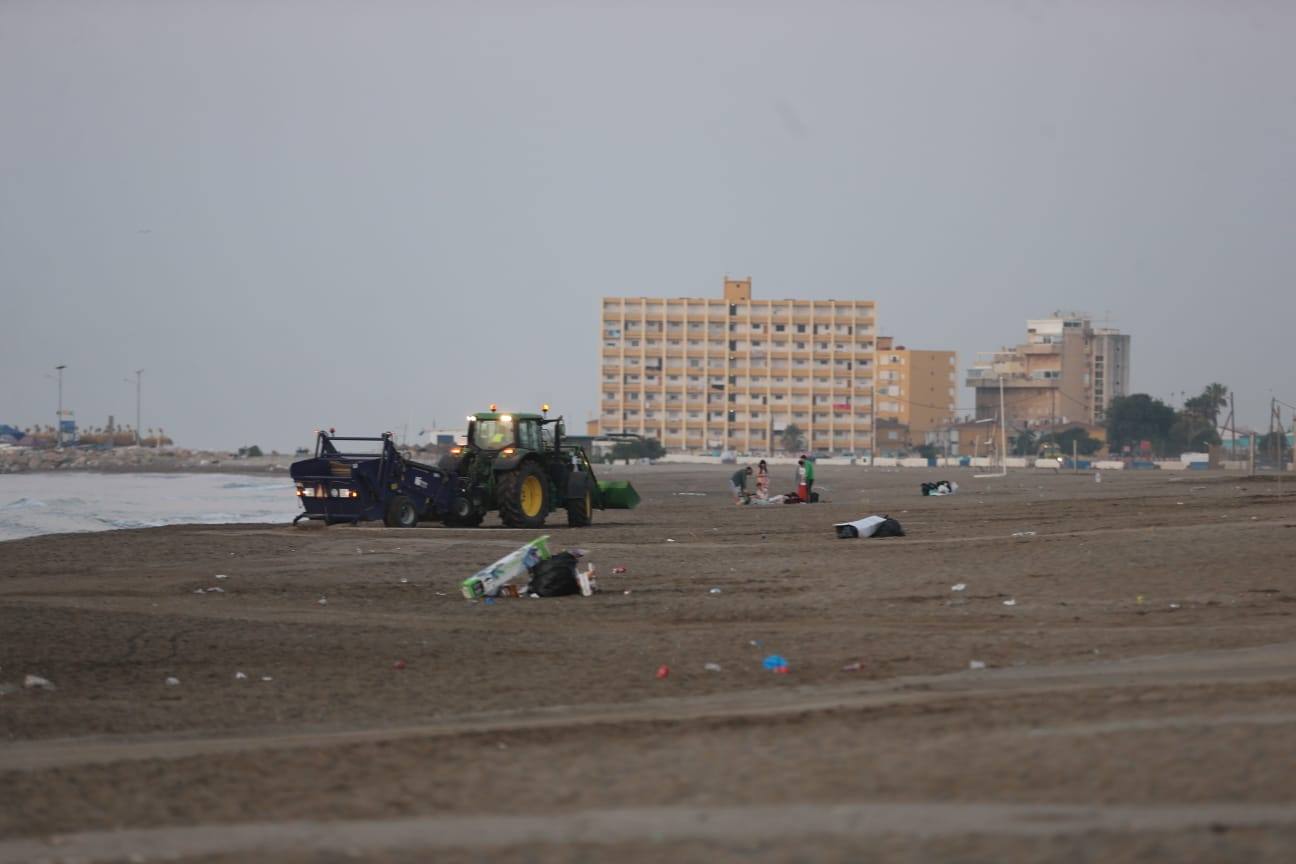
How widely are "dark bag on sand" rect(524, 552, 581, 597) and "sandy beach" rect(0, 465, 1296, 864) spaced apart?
28cm

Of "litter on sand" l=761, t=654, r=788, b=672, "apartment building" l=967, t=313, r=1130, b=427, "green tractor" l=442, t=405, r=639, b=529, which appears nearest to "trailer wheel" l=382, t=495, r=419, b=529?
"green tractor" l=442, t=405, r=639, b=529

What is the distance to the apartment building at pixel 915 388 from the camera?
14825 cm

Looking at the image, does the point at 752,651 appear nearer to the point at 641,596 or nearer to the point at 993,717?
the point at 993,717

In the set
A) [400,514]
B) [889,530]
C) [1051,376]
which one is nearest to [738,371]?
[1051,376]

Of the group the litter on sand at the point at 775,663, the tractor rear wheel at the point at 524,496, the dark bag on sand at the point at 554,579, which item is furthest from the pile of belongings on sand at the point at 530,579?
the tractor rear wheel at the point at 524,496

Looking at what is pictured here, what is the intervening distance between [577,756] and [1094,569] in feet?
31.3

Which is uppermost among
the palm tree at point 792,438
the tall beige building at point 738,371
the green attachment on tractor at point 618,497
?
the tall beige building at point 738,371

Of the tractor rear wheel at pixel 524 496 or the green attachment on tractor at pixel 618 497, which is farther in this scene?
the green attachment on tractor at pixel 618 497

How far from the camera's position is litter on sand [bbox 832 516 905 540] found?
Result: 21594 mm

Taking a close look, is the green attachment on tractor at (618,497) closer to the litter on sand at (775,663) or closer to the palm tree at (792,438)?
the litter on sand at (775,663)

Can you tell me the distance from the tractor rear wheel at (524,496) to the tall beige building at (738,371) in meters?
113

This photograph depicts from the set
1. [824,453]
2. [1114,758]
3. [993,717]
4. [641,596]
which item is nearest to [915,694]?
[993,717]

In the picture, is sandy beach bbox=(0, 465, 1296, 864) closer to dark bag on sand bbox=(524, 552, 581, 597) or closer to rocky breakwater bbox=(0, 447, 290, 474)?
dark bag on sand bbox=(524, 552, 581, 597)

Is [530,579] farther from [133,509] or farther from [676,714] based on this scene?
[133,509]
